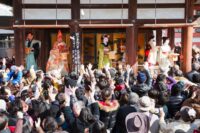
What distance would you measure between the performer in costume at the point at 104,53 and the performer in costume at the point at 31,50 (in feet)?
7.55

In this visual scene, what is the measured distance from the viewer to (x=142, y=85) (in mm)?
6996

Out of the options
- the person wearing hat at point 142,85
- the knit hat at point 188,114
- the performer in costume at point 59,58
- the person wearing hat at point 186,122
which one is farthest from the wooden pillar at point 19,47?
the knit hat at point 188,114

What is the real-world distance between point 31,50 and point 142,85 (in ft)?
25.4

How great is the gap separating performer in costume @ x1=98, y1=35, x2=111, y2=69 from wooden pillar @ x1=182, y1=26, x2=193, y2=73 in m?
2.65

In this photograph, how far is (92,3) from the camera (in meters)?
13.3

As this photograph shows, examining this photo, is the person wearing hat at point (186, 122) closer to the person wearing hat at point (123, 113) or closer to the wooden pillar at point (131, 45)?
the person wearing hat at point (123, 113)

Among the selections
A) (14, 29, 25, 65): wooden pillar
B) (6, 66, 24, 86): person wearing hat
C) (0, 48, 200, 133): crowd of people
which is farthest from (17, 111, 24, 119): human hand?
(14, 29, 25, 65): wooden pillar

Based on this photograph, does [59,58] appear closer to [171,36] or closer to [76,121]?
[171,36]

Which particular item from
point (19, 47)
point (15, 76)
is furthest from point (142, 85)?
point (19, 47)

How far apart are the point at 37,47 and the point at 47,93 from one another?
8239mm

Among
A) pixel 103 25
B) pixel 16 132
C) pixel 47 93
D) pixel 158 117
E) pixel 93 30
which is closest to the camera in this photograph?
pixel 16 132

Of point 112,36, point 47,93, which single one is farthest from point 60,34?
point 47,93

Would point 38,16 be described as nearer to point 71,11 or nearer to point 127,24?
point 71,11

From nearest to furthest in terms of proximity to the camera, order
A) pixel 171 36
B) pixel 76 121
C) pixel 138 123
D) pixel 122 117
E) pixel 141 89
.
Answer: pixel 138 123
pixel 76 121
pixel 122 117
pixel 141 89
pixel 171 36
